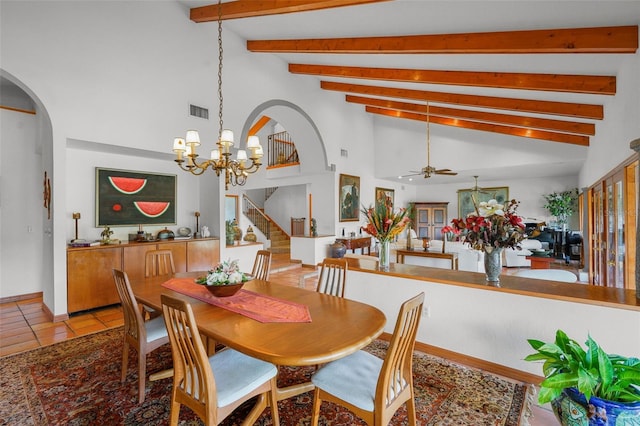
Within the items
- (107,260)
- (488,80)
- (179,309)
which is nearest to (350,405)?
(179,309)

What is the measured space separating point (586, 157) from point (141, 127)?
8509mm

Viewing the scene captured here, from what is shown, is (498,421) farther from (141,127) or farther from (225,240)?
(141,127)

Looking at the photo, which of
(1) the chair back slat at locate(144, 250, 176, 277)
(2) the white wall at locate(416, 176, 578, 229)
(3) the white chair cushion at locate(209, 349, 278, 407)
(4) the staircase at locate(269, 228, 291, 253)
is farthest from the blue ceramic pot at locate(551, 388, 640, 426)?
(2) the white wall at locate(416, 176, 578, 229)

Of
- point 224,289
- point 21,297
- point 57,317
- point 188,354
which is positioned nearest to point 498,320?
point 224,289

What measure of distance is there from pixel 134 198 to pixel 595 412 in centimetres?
564

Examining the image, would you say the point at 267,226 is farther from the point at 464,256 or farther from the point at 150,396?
the point at 150,396

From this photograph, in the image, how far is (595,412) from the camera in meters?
0.99

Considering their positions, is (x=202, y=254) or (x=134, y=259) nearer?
(x=134, y=259)

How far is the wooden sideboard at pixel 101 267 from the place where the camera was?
386 centimetres

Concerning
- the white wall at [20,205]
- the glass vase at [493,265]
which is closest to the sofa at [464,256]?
the glass vase at [493,265]

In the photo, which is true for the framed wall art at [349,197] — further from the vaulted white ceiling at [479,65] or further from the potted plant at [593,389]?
the potted plant at [593,389]

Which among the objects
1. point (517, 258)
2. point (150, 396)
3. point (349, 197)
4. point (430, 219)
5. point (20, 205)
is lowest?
point (150, 396)

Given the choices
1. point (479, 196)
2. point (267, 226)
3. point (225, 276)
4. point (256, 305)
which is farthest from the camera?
point (267, 226)

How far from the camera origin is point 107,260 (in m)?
4.15
